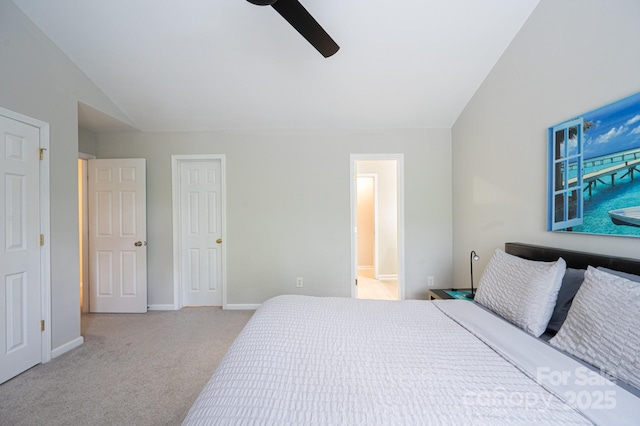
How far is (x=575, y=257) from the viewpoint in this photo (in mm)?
1516

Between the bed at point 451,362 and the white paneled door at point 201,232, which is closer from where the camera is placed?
the bed at point 451,362

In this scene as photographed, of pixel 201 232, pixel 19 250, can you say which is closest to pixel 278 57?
pixel 201 232

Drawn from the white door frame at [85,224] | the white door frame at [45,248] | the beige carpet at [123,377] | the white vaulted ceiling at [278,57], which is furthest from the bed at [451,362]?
the white door frame at [85,224]

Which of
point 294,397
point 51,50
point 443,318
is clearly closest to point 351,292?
point 443,318

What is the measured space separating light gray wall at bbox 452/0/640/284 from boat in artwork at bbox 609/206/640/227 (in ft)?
0.30

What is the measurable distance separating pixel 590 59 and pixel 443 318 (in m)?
1.82

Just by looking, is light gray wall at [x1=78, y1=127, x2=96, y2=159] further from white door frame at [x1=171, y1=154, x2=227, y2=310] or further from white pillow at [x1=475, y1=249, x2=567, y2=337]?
white pillow at [x1=475, y1=249, x2=567, y2=337]

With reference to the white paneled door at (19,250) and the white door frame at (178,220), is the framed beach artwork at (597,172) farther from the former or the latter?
the white paneled door at (19,250)

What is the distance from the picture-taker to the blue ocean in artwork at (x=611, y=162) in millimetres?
1326

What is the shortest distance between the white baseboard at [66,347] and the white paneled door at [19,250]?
0.33 ft

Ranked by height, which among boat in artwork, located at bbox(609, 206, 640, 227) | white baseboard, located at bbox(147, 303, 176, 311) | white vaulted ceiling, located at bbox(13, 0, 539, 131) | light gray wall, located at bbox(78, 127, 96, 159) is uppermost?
white vaulted ceiling, located at bbox(13, 0, 539, 131)

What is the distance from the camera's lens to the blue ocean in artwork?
1.33 metres

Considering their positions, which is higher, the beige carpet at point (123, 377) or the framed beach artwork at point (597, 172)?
the framed beach artwork at point (597, 172)

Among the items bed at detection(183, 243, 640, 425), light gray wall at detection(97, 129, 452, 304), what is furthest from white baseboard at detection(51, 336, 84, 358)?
bed at detection(183, 243, 640, 425)
